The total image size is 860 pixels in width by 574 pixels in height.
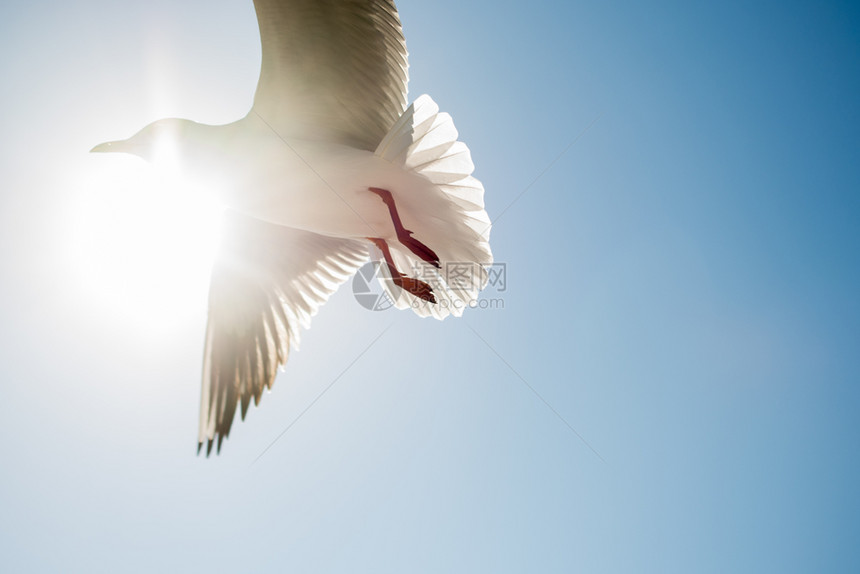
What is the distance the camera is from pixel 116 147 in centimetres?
296

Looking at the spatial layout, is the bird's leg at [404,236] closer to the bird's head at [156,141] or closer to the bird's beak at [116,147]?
the bird's head at [156,141]

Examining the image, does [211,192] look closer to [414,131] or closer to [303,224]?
[303,224]

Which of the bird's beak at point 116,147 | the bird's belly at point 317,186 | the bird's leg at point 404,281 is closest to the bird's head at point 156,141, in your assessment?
the bird's beak at point 116,147

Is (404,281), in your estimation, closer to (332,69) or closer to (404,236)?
(404,236)

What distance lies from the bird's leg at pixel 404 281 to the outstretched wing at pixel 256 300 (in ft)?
1.44

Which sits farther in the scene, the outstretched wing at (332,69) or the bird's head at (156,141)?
the bird's head at (156,141)

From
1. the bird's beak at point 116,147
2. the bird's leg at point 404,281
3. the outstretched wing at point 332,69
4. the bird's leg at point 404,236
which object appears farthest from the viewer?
the bird's beak at point 116,147

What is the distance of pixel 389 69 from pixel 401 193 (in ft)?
1.73

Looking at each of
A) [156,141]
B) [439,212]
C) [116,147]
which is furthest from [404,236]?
[116,147]

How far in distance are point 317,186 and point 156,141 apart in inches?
30.7

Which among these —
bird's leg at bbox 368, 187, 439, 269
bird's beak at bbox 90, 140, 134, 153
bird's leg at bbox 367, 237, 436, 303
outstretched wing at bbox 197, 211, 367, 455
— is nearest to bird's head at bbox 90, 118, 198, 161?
bird's beak at bbox 90, 140, 134, 153

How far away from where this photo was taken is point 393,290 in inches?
128

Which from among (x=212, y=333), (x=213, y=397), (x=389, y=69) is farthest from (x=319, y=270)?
(x=389, y=69)

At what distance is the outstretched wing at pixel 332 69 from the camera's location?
2.47 metres
